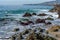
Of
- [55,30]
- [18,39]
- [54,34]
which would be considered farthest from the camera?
[55,30]

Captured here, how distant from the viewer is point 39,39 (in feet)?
54.4

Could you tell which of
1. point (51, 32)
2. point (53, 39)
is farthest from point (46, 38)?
point (51, 32)

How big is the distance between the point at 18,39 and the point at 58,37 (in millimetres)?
2832

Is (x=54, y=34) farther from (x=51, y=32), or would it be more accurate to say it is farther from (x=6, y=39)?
(x=6, y=39)

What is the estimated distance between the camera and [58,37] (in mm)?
17969

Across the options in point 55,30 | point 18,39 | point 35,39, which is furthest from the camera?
point 55,30

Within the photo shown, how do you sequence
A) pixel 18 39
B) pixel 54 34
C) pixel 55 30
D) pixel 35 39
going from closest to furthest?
pixel 35 39
pixel 18 39
pixel 54 34
pixel 55 30

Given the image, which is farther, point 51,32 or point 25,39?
point 51,32

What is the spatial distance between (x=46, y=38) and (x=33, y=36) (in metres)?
0.92

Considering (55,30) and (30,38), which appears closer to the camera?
(30,38)

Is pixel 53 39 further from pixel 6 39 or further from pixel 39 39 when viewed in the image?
pixel 6 39

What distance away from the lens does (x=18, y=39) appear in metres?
17.4

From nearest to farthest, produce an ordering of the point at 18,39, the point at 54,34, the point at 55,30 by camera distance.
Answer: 1. the point at 18,39
2. the point at 54,34
3. the point at 55,30

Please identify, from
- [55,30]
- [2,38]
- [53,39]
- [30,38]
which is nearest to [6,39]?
[2,38]
